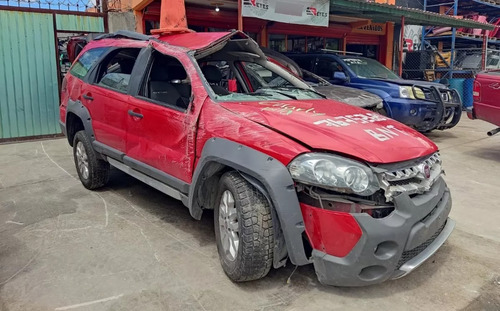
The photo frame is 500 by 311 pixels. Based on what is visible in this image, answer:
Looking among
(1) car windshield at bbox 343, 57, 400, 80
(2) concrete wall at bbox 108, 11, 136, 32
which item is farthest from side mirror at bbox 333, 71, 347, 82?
(2) concrete wall at bbox 108, 11, 136, 32

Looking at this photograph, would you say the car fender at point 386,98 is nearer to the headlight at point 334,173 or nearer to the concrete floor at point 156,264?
the concrete floor at point 156,264

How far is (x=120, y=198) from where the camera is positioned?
4.98 meters

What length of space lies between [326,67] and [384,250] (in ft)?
24.2

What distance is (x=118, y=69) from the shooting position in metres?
4.84

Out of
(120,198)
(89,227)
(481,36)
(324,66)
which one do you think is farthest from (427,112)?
(481,36)

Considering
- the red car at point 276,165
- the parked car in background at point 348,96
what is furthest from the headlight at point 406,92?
the red car at point 276,165

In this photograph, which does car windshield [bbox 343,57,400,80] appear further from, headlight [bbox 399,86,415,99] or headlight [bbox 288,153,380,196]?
headlight [bbox 288,153,380,196]

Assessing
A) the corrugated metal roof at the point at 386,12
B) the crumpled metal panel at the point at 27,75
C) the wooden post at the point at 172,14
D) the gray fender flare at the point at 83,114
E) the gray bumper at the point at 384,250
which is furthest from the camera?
the corrugated metal roof at the point at 386,12

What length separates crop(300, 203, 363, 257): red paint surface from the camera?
8.33 feet

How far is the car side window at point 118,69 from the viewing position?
4482 mm

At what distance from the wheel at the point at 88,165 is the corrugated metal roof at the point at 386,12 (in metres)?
6.35

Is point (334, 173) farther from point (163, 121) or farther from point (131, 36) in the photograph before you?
point (131, 36)

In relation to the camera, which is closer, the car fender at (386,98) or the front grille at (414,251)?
the front grille at (414,251)

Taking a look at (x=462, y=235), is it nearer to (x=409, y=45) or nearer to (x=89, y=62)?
(x=89, y=62)
